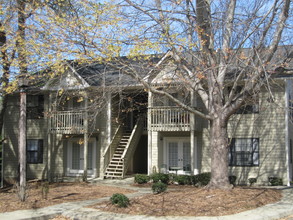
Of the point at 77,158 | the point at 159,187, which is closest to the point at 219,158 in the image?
the point at 159,187

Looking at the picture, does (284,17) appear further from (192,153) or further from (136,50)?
(192,153)

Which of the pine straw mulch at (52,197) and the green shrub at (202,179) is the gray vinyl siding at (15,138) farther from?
the green shrub at (202,179)

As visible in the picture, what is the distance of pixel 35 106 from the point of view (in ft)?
82.3

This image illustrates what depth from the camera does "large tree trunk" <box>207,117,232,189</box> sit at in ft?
43.7

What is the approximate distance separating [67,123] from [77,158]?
2824 millimetres

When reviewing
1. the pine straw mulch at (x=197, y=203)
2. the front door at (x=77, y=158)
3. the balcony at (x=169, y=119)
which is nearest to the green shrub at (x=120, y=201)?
the pine straw mulch at (x=197, y=203)

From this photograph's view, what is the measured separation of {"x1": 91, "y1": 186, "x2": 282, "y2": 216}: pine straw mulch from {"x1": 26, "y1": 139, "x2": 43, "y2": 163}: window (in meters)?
13.4

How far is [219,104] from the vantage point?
13.7m

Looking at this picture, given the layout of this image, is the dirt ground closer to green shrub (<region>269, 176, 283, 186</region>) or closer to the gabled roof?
the gabled roof

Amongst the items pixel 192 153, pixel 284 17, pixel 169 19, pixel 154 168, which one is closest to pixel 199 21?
pixel 169 19

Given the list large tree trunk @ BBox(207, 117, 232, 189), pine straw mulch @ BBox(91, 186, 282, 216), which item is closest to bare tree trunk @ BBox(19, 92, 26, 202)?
pine straw mulch @ BBox(91, 186, 282, 216)

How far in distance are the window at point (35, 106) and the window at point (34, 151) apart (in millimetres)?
1676

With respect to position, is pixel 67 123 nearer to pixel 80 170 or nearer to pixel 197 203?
pixel 80 170

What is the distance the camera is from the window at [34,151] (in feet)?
81.7
